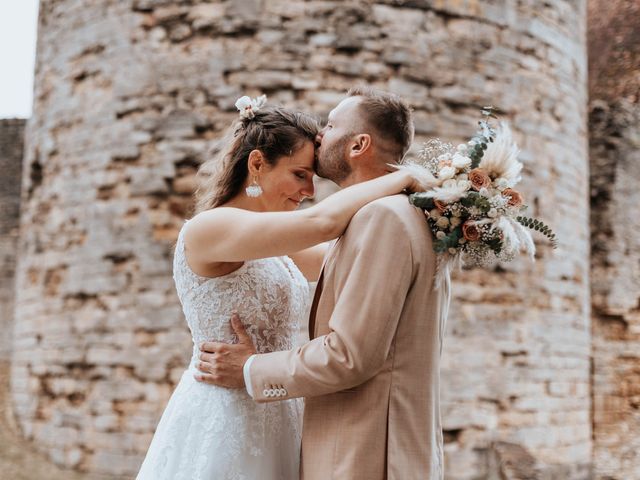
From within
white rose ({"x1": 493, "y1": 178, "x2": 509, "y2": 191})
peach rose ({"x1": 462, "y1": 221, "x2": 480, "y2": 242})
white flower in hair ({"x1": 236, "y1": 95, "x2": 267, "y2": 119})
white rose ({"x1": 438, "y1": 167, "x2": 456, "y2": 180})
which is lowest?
peach rose ({"x1": 462, "y1": 221, "x2": 480, "y2": 242})

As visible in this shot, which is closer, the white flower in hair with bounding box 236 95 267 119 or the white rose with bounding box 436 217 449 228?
the white rose with bounding box 436 217 449 228

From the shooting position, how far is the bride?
2322 mm

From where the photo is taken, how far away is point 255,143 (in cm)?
262

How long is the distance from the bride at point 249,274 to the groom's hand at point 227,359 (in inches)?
1.7

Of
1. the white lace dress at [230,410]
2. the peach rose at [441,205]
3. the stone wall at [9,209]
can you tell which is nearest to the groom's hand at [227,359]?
the white lace dress at [230,410]

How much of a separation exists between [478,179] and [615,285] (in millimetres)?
6398

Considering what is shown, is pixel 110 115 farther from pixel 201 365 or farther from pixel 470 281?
pixel 201 365

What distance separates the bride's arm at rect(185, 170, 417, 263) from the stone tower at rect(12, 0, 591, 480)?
325 centimetres

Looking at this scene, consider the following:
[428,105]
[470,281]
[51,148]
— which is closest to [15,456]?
[51,148]

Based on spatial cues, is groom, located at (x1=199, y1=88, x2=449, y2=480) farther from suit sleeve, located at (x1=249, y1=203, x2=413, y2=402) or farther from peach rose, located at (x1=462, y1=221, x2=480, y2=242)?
peach rose, located at (x1=462, y1=221, x2=480, y2=242)

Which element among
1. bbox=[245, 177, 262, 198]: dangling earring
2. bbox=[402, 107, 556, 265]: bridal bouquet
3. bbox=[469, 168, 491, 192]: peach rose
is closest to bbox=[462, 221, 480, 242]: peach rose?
bbox=[402, 107, 556, 265]: bridal bouquet

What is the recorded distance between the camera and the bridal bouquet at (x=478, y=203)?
2158 millimetres

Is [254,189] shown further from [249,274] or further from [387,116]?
[387,116]

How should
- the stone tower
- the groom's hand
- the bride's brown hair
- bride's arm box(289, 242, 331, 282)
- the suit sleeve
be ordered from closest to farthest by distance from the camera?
the suit sleeve < the groom's hand < the bride's brown hair < bride's arm box(289, 242, 331, 282) < the stone tower
